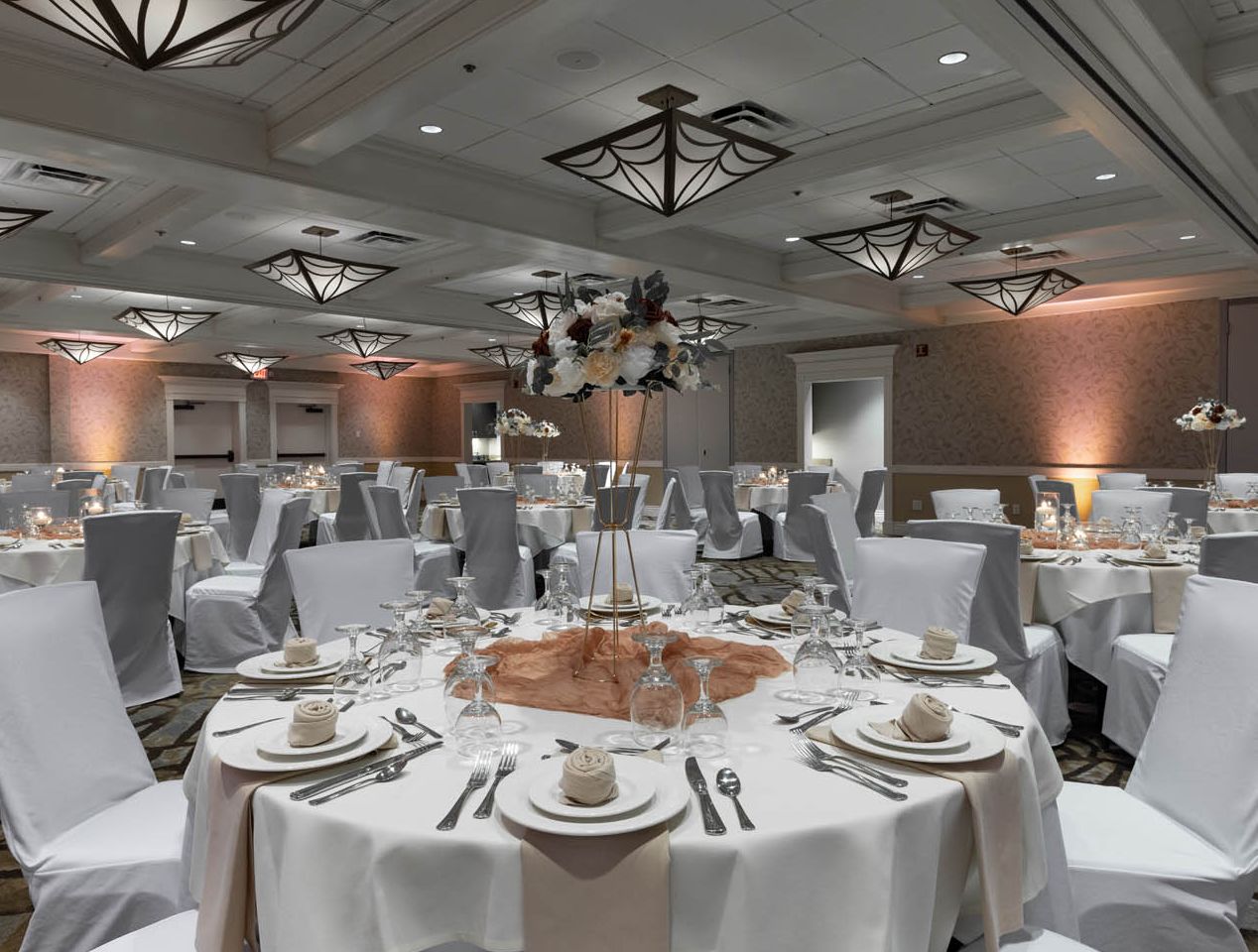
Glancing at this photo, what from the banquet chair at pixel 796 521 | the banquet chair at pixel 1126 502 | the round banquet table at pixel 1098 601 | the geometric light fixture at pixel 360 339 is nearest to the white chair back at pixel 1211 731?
the round banquet table at pixel 1098 601

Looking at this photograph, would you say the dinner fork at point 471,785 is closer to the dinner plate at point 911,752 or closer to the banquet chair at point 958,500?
the dinner plate at point 911,752

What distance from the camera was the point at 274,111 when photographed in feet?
17.6

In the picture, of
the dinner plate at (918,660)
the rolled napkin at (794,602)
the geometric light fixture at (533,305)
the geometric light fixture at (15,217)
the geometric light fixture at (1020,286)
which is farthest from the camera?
the geometric light fixture at (533,305)

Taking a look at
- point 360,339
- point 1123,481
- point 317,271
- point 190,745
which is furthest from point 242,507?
point 1123,481

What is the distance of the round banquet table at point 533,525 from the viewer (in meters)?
→ 6.84

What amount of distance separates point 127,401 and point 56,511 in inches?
402

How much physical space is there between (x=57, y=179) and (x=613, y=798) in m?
7.23

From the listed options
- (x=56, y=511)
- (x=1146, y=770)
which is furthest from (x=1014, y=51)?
(x=56, y=511)

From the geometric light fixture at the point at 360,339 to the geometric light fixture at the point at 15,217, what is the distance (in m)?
5.96

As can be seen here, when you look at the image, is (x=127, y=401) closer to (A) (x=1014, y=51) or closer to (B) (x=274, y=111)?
(B) (x=274, y=111)

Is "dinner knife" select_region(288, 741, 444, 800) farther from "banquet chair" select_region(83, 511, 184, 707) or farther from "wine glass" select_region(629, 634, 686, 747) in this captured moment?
"banquet chair" select_region(83, 511, 184, 707)

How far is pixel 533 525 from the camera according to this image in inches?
270

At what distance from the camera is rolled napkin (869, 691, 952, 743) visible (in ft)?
4.77

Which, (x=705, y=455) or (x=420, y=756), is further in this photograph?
(x=705, y=455)
